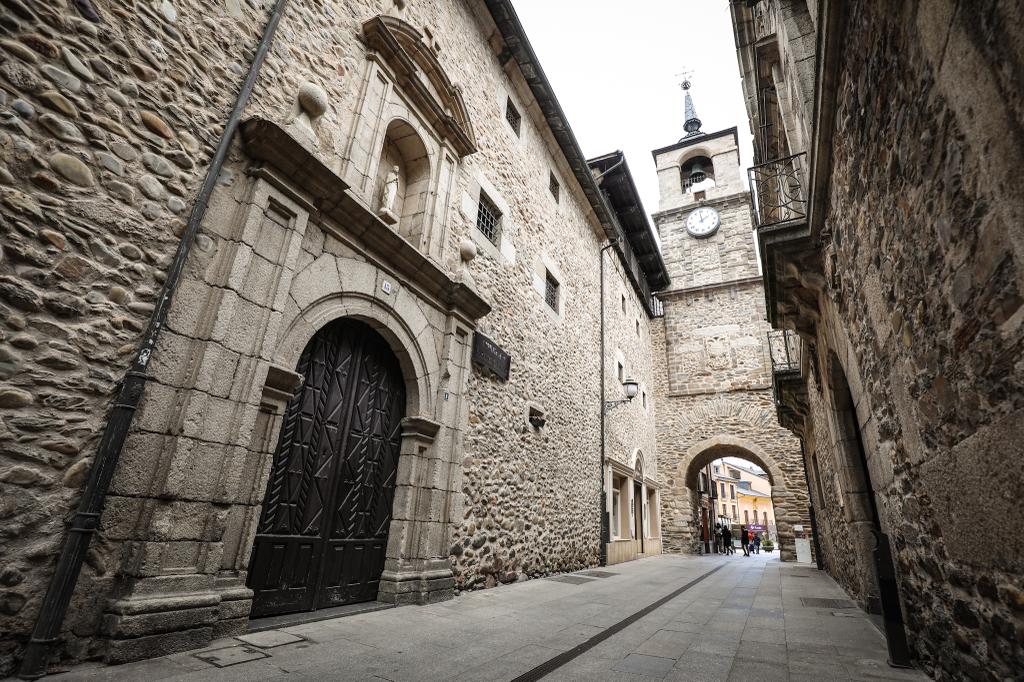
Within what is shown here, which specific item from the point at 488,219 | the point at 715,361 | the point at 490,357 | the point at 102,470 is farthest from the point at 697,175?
the point at 102,470

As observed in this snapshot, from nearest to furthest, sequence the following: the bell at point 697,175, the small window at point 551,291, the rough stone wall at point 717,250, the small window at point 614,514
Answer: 1. the small window at point 551,291
2. the small window at point 614,514
3. the rough stone wall at point 717,250
4. the bell at point 697,175

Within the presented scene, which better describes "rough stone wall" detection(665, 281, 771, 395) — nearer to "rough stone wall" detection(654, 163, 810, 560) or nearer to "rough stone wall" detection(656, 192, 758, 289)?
"rough stone wall" detection(654, 163, 810, 560)

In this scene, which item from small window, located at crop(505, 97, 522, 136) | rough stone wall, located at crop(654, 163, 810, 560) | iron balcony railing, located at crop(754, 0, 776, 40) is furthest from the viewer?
rough stone wall, located at crop(654, 163, 810, 560)

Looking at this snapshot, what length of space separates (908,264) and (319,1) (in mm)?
5346

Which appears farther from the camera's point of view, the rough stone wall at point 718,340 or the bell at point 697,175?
the bell at point 697,175

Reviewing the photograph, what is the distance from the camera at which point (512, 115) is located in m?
8.59

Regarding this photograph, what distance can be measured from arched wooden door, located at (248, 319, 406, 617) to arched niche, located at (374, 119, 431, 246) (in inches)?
61.1

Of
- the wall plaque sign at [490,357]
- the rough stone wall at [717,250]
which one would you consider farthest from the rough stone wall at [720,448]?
the wall plaque sign at [490,357]

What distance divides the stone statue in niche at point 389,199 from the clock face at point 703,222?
654 inches

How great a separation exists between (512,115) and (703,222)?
1318cm

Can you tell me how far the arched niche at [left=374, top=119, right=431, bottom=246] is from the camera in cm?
550

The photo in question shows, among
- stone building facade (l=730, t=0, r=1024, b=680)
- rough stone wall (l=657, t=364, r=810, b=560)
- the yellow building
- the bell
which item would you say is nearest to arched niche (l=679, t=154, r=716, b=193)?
the bell

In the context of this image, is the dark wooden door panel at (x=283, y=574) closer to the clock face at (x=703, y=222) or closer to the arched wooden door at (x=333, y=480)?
the arched wooden door at (x=333, y=480)

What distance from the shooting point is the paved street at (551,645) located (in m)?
2.56
